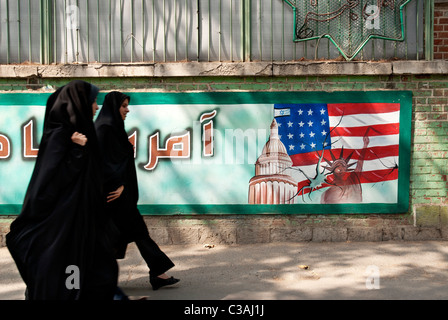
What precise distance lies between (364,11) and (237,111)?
212 centimetres

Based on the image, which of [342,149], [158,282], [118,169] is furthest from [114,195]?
[342,149]

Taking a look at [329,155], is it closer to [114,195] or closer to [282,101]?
[282,101]

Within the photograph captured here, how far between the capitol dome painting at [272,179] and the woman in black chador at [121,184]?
7.24 feet

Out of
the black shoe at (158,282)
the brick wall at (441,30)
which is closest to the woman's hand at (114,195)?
the black shoe at (158,282)

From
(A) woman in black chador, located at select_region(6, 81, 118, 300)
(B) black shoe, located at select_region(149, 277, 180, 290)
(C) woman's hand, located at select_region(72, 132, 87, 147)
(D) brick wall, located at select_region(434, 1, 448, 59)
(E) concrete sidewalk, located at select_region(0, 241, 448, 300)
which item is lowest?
(E) concrete sidewalk, located at select_region(0, 241, 448, 300)

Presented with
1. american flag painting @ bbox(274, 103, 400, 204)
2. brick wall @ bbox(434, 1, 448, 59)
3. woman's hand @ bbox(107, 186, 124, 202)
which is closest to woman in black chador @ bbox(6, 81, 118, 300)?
woman's hand @ bbox(107, 186, 124, 202)

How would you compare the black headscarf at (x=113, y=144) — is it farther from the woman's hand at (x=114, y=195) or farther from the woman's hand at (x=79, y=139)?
the woman's hand at (x=79, y=139)

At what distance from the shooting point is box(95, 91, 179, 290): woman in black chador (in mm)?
4516

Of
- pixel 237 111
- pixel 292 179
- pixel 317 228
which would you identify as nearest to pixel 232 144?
pixel 237 111

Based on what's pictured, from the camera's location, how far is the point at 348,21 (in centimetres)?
684

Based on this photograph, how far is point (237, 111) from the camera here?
6773mm

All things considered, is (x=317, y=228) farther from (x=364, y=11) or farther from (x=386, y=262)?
(x=364, y=11)

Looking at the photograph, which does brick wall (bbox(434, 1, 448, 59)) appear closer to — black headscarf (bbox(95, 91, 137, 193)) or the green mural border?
the green mural border
